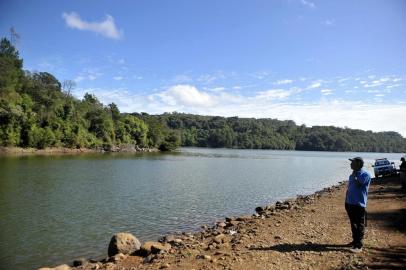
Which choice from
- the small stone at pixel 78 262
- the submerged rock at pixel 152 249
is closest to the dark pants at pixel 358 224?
the submerged rock at pixel 152 249

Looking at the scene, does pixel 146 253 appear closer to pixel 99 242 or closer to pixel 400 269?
pixel 99 242

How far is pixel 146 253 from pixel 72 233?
6696mm

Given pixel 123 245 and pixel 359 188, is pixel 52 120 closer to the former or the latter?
pixel 123 245

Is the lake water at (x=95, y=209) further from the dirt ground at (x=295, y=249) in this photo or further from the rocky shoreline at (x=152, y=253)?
Answer: the dirt ground at (x=295, y=249)

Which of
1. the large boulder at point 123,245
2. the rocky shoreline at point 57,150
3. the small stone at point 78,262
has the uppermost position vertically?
the rocky shoreline at point 57,150

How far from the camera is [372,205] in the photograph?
69.3ft

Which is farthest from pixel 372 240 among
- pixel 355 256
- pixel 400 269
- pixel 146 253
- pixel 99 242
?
pixel 99 242

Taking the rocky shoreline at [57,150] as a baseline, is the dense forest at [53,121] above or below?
above

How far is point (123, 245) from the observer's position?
1456 cm

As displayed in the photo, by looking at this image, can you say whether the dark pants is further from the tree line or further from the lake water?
the tree line

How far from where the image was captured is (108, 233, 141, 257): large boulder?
14.4 metres

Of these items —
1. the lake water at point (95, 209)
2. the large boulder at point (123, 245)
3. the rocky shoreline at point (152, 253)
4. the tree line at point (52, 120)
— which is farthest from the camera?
the tree line at point (52, 120)

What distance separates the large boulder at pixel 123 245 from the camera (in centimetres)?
1441

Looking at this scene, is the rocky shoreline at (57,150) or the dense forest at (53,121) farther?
the dense forest at (53,121)
